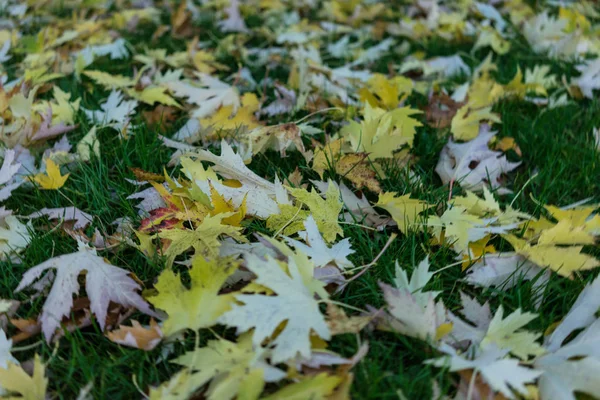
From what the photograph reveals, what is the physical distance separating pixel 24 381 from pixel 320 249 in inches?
24.6

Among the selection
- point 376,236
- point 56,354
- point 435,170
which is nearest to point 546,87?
point 435,170

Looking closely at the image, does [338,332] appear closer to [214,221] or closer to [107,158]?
[214,221]

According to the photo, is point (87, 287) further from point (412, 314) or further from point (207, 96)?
point (207, 96)

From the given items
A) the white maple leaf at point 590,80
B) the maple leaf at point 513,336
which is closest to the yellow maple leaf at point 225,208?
the maple leaf at point 513,336

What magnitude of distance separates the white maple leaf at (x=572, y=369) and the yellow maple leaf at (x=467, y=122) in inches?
34.3

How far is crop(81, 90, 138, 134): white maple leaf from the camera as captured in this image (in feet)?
5.69

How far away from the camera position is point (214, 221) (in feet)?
3.79

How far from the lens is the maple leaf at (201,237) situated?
1130 millimetres

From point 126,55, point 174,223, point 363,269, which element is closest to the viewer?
point 363,269

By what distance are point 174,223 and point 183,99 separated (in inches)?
35.5

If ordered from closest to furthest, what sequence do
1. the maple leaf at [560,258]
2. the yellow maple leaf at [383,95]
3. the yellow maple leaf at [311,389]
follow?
1. the yellow maple leaf at [311,389]
2. the maple leaf at [560,258]
3. the yellow maple leaf at [383,95]

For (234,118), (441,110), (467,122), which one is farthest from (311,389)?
(441,110)

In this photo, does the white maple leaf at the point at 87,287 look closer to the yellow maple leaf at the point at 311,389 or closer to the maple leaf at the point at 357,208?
the yellow maple leaf at the point at 311,389

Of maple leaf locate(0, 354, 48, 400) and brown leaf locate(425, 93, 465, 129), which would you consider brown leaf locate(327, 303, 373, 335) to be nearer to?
maple leaf locate(0, 354, 48, 400)
